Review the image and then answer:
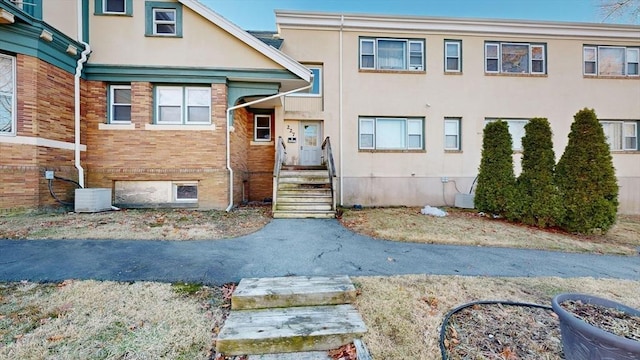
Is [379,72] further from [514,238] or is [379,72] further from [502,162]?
[514,238]

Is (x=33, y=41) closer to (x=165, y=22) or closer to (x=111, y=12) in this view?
(x=111, y=12)

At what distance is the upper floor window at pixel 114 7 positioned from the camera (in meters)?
8.62

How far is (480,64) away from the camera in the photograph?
11781 millimetres

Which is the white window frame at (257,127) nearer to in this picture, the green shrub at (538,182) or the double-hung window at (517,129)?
the green shrub at (538,182)

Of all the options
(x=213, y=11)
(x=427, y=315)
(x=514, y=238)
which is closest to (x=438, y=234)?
(x=514, y=238)

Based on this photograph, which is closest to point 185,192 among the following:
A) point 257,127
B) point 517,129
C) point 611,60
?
point 257,127

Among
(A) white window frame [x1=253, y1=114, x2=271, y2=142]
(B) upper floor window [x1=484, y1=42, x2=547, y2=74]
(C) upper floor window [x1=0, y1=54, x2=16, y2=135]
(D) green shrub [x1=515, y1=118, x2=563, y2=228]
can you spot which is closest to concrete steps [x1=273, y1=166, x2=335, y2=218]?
(A) white window frame [x1=253, y1=114, x2=271, y2=142]

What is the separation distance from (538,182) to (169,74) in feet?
38.6

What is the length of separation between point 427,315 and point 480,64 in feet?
40.8

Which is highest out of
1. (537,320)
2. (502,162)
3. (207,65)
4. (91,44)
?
(91,44)

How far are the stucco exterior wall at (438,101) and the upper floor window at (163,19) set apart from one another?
4002 mm

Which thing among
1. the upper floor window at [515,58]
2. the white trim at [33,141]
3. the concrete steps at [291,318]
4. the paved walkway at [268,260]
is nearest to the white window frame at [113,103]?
the white trim at [33,141]

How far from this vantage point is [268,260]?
4605 millimetres

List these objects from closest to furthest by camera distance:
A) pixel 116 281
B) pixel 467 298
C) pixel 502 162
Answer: pixel 467 298
pixel 116 281
pixel 502 162
